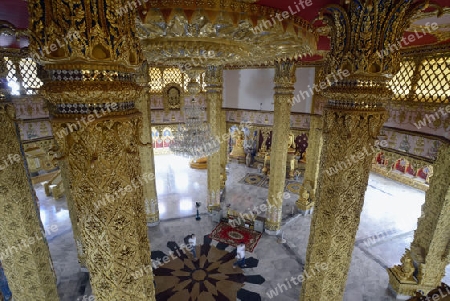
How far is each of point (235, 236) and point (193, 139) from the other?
3298 mm

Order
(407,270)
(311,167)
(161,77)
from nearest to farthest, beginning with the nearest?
(407,270), (311,167), (161,77)

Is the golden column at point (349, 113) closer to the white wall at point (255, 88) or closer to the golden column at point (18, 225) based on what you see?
the golden column at point (18, 225)

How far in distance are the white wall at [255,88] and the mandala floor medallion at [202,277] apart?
4595 mm

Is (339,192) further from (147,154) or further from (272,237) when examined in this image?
(147,154)

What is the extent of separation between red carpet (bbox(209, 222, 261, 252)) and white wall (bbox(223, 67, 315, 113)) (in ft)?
12.9

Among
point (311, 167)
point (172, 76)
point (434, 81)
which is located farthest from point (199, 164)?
point (434, 81)

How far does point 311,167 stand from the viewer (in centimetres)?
769

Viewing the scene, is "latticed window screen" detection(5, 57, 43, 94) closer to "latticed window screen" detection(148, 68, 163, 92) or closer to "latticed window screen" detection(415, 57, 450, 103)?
"latticed window screen" detection(148, 68, 163, 92)

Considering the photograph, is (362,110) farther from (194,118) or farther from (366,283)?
(366,283)

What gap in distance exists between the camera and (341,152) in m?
2.28

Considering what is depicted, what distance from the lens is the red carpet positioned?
6535mm

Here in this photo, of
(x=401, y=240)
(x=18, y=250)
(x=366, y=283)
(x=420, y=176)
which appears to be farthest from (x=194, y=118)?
(x=420, y=176)

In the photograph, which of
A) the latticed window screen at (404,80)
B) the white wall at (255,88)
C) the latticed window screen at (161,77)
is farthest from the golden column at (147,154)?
the latticed window screen at (404,80)

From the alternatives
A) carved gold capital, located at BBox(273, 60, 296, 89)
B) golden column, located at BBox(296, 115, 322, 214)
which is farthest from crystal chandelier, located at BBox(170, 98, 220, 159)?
golden column, located at BBox(296, 115, 322, 214)
